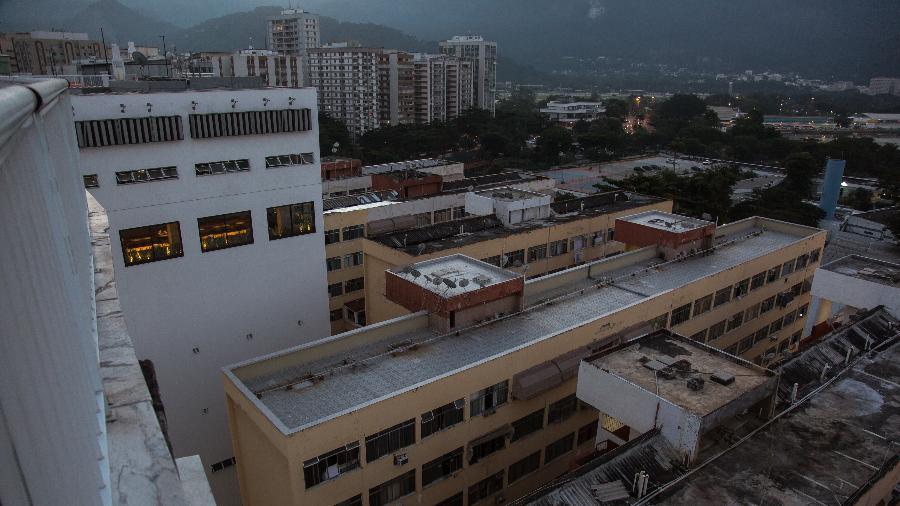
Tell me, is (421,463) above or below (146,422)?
below

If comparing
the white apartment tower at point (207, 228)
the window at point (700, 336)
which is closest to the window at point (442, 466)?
the white apartment tower at point (207, 228)

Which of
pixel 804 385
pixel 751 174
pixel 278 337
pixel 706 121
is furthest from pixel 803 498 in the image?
pixel 706 121

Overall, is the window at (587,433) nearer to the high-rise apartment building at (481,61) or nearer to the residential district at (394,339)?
the residential district at (394,339)

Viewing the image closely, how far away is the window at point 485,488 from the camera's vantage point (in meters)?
17.7

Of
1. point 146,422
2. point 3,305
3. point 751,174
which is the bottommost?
point 751,174

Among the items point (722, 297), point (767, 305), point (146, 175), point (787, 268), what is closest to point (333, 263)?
point (146, 175)

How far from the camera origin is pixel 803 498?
12273 millimetres

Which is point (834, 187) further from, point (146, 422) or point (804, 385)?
point (146, 422)

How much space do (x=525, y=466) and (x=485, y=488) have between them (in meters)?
1.57

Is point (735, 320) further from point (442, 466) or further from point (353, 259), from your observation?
point (353, 259)

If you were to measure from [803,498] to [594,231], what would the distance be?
70.0ft

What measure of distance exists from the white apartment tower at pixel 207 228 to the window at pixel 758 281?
19.1 metres

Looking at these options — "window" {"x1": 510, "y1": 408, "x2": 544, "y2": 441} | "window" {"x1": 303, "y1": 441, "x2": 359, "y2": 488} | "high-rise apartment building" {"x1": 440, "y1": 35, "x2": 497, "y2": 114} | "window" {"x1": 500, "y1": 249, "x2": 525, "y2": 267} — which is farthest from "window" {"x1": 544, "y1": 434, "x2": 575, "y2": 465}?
"high-rise apartment building" {"x1": 440, "y1": 35, "x2": 497, "y2": 114}

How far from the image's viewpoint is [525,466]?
18719mm
